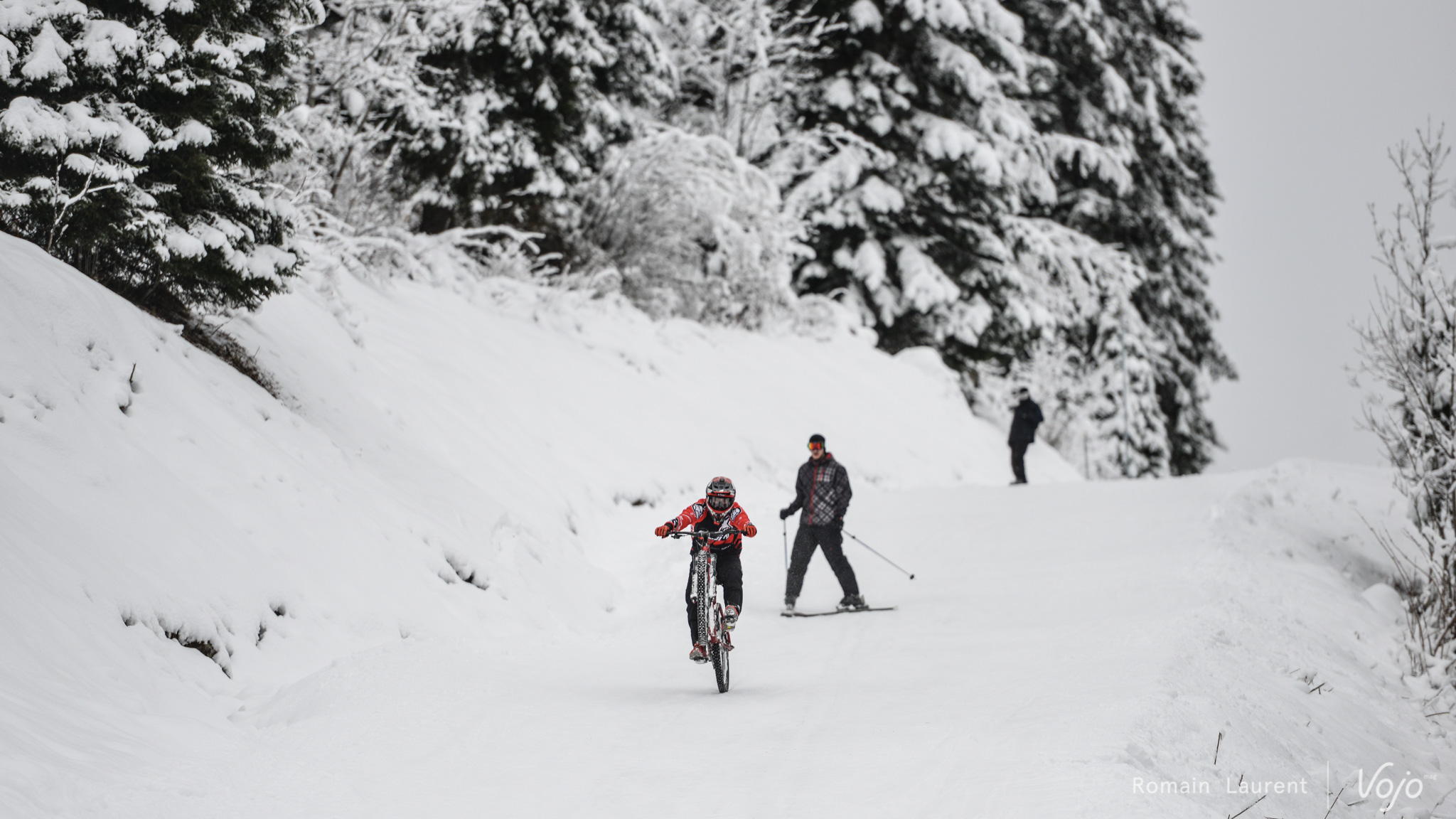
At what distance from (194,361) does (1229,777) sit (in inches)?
299

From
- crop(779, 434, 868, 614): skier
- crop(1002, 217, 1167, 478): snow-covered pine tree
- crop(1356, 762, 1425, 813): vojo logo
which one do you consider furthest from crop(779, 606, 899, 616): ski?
crop(1002, 217, 1167, 478): snow-covered pine tree

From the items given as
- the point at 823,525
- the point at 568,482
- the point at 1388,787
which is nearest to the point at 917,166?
the point at 568,482

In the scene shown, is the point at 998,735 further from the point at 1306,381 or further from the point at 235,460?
the point at 1306,381

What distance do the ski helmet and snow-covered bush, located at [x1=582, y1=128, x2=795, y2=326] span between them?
11162mm

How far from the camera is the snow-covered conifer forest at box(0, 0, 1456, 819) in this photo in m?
5.62

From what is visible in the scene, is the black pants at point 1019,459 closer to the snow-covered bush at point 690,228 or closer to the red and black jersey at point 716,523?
the snow-covered bush at point 690,228

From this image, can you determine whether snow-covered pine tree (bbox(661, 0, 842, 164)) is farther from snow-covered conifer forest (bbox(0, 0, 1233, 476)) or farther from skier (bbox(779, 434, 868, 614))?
skier (bbox(779, 434, 868, 614))

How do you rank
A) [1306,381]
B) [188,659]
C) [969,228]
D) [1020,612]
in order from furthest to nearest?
[1306,381] → [969,228] → [1020,612] → [188,659]

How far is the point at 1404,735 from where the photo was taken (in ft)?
27.4

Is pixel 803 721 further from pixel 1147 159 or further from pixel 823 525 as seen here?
pixel 1147 159

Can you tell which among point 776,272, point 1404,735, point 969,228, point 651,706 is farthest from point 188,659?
point 969,228

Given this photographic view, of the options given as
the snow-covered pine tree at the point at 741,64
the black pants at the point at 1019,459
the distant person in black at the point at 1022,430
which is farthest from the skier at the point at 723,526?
the snow-covered pine tree at the point at 741,64

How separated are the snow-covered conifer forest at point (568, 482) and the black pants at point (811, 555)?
381mm

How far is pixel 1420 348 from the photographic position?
471 inches
